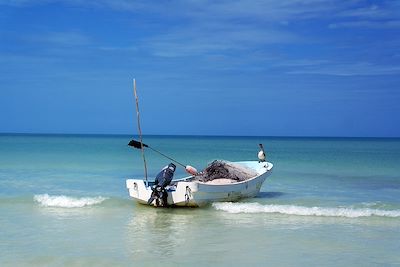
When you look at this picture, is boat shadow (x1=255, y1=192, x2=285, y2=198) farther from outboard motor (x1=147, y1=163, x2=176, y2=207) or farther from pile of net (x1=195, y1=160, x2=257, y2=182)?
outboard motor (x1=147, y1=163, x2=176, y2=207)

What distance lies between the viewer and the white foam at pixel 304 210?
51.1 ft

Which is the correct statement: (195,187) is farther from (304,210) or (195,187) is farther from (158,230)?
(304,210)

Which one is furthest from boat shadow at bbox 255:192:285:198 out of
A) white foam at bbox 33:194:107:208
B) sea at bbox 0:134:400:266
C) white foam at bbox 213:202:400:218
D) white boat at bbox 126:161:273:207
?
white foam at bbox 33:194:107:208

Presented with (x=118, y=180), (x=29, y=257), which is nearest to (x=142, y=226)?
(x=29, y=257)

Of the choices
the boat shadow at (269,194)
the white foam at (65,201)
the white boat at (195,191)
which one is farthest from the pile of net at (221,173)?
the white foam at (65,201)

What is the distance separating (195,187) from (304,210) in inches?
127

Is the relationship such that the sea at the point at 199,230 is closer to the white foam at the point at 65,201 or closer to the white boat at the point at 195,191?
the white foam at the point at 65,201

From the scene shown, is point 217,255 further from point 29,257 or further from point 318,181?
point 318,181

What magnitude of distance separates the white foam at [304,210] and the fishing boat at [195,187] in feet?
1.86

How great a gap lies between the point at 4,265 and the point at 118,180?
16176mm

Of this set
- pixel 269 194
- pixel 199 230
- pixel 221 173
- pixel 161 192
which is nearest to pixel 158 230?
pixel 199 230

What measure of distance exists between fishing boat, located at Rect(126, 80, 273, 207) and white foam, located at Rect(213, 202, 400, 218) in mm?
567

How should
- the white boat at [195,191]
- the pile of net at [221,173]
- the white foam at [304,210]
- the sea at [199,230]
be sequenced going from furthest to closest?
the pile of net at [221,173]
the white boat at [195,191]
the white foam at [304,210]
the sea at [199,230]

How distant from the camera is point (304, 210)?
1597cm
